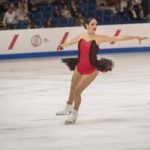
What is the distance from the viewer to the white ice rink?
6914 millimetres

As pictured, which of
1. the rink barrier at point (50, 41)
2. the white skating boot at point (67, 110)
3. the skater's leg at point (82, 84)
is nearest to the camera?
the skater's leg at point (82, 84)

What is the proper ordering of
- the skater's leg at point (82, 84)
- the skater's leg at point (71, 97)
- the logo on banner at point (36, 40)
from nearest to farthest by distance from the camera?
the skater's leg at point (82, 84) < the skater's leg at point (71, 97) < the logo on banner at point (36, 40)

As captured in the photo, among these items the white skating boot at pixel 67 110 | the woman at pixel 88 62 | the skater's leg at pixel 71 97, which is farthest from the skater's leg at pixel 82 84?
the white skating boot at pixel 67 110

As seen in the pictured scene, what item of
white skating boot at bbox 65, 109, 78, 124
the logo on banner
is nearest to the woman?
white skating boot at bbox 65, 109, 78, 124

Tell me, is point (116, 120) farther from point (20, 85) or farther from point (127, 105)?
point (20, 85)

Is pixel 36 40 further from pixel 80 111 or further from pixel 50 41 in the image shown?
pixel 80 111

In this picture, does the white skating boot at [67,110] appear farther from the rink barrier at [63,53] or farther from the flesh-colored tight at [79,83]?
the rink barrier at [63,53]

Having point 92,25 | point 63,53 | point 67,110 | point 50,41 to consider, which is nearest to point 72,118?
point 67,110

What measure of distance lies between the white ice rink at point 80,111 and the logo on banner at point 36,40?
3455 millimetres

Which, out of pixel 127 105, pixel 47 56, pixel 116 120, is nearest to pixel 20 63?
pixel 47 56

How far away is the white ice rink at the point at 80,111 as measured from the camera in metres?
6.91

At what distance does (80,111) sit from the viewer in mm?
9070

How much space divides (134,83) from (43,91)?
1.87 meters

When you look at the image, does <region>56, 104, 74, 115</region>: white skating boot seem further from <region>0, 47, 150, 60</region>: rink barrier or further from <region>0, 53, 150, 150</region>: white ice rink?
<region>0, 47, 150, 60</region>: rink barrier
